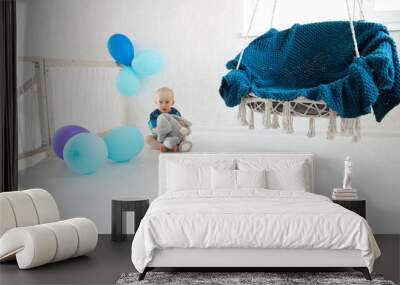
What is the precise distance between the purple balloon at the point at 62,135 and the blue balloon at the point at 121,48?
80 centimetres

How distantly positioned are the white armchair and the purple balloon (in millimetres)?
1183

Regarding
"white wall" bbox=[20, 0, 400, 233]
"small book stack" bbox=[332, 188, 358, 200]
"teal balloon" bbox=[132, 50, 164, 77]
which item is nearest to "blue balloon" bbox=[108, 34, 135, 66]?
"teal balloon" bbox=[132, 50, 164, 77]

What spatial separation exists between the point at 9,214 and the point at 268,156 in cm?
255

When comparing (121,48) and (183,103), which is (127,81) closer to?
(121,48)

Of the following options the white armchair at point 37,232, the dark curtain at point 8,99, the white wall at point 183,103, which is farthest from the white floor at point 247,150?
the white armchair at point 37,232

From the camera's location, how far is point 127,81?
6.86m

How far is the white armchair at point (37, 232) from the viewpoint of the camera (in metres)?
5.03

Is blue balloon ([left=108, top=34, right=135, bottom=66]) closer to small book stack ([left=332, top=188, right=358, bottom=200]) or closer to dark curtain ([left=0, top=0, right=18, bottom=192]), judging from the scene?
dark curtain ([left=0, top=0, right=18, bottom=192])

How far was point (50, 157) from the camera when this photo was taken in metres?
7.05

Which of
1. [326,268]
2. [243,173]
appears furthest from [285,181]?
[326,268]

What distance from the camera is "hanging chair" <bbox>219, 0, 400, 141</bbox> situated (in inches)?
125

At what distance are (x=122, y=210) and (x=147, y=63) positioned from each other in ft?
4.96

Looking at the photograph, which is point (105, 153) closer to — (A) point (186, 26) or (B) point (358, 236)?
(A) point (186, 26)

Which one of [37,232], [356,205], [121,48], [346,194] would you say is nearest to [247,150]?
[346,194]
